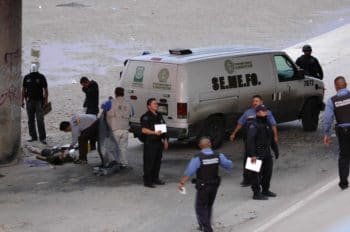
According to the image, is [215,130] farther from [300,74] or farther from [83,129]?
[83,129]

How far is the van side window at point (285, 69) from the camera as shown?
54.5 ft

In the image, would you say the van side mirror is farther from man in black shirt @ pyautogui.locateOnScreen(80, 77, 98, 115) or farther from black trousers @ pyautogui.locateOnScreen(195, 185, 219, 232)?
black trousers @ pyautogui.locateOnScreen(195, 185, 219, 232)

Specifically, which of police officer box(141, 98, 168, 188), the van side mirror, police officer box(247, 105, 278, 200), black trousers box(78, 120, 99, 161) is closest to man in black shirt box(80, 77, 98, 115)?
black trousers box(78, 120, 99, 161)

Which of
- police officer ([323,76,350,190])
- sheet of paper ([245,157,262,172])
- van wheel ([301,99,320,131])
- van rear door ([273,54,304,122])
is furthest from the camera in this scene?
van wheel ([301,99,320,131])

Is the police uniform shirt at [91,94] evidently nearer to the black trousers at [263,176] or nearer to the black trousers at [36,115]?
the black trousers at [36,115]

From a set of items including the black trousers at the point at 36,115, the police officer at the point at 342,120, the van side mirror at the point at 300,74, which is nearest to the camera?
the police officer at the point at 342,120

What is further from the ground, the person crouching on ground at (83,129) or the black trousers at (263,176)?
the person crouching on ground at (83,129)

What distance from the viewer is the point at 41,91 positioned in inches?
635

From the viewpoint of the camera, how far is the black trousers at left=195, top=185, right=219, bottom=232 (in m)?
9.76

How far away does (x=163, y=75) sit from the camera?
14945mm

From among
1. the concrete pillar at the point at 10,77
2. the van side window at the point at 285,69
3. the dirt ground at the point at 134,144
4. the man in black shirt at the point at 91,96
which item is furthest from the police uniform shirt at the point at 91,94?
the van side window at the point at 285,69

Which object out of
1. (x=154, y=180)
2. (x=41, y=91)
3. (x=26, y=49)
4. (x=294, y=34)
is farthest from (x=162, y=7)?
(x=154, y=180)

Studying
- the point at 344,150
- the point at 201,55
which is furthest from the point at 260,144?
the point at 201,55

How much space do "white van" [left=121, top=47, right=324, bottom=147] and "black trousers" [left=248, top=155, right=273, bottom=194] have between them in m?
3.20
